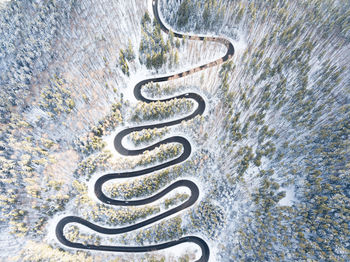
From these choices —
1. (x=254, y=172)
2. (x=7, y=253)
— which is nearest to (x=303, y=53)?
(x=254, y=172)

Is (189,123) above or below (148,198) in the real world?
above

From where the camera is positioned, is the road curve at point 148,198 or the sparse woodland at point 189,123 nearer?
the sparse woodland at point 189,123

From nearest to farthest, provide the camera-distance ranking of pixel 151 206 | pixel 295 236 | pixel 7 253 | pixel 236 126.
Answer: pixel 295 236 < pixel 7 253 < pixel 151 206 < pixel 236 126

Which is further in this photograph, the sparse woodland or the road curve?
the road curve

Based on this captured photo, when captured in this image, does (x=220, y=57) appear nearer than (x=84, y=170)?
No

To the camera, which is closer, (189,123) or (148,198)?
(148,198)

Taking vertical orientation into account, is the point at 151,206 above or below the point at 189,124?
below

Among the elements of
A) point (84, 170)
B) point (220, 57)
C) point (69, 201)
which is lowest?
point (69, 201)

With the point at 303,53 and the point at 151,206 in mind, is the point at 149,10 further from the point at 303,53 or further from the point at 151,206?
the point at 151,206
